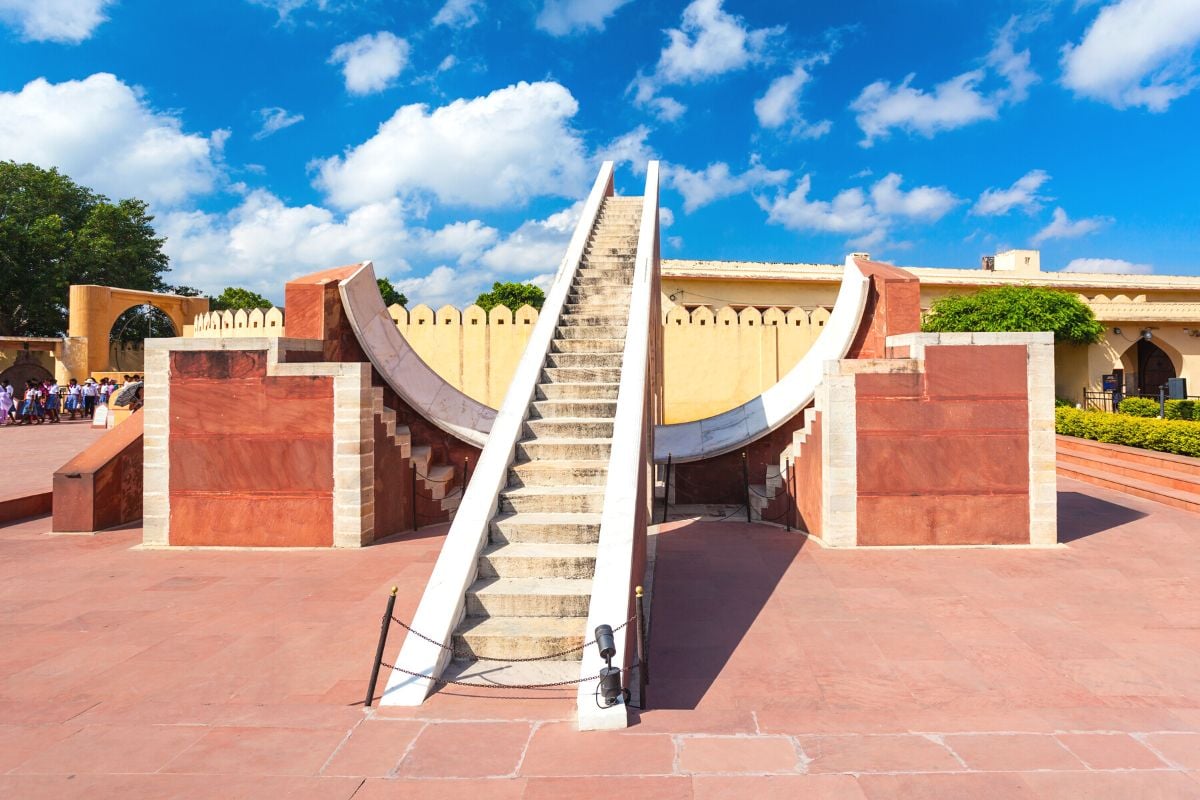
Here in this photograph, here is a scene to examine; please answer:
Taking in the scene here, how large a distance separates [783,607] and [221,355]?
5.23 metres

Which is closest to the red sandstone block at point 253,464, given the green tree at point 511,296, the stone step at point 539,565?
the stone step at point 539,565

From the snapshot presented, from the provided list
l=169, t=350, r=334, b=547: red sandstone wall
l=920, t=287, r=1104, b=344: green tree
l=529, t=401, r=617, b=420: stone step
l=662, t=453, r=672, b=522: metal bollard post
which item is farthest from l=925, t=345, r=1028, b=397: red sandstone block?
l=920, t=287, r=1104, b=344: green tree

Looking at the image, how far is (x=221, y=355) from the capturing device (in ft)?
20.7

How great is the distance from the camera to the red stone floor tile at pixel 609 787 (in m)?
2.44

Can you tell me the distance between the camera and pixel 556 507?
4.53 m

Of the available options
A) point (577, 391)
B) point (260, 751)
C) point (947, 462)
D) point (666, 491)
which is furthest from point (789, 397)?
point (260, 751)

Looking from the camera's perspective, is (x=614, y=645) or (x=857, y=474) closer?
(x=614, y=645)

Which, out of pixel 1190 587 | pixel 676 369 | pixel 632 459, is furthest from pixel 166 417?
pixel 676 369

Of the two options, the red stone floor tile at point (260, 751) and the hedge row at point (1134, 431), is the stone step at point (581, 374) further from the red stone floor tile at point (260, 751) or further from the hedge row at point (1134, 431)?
the hedge row at point (1134, 431)

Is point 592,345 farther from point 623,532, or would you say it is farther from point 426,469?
point 623,532

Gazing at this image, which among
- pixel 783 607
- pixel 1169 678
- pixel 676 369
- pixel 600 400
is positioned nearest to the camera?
pixel 1169 678

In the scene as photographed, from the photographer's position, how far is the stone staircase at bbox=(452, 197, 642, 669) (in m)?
3.63

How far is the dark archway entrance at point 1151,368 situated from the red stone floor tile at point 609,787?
29.6 metres

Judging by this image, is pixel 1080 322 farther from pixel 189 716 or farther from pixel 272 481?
pixel 189 716
